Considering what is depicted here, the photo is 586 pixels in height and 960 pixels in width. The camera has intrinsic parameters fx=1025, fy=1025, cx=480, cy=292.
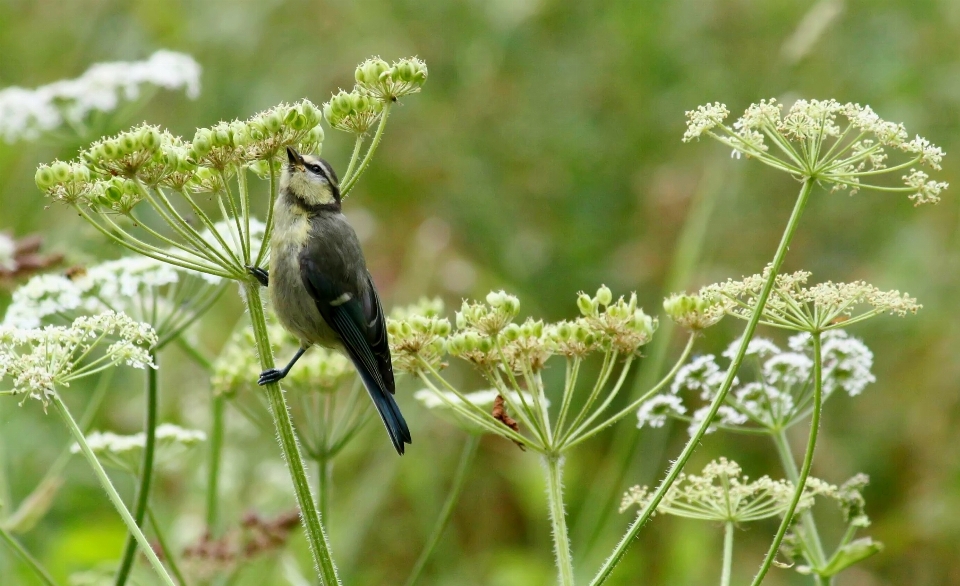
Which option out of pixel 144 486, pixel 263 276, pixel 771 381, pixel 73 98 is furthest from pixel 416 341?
pixel 73 98

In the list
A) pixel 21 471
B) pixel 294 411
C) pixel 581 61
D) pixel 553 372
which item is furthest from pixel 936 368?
pixel 21 471

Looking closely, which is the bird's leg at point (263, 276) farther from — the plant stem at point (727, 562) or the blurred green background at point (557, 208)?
the blurred green background at point (557, 208)

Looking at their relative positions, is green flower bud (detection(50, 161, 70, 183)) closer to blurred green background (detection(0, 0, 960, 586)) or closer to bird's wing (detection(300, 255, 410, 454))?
bird's wing (detection(300, 255, 410, 454))

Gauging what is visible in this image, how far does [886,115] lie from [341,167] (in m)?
3.55

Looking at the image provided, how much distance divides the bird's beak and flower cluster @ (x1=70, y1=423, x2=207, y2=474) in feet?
3.24

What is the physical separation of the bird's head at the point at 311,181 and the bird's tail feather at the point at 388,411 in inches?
24.4

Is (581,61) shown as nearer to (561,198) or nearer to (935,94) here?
(561,198)

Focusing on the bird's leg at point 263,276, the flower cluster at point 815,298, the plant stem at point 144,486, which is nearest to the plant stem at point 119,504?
the plant stem at point 144,486

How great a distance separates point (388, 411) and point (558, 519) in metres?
0.93

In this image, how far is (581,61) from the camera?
735cm

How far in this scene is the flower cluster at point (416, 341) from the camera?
2.87m

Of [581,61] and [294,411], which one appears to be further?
[581,61]

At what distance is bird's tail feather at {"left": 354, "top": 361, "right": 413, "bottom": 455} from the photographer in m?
3.23

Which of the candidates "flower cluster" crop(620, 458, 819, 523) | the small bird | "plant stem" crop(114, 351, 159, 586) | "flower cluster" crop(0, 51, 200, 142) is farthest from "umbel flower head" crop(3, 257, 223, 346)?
"flower cluster" crop(620, 458, 819, 523)
